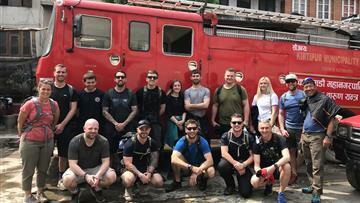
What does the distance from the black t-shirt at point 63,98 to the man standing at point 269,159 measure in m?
2.96

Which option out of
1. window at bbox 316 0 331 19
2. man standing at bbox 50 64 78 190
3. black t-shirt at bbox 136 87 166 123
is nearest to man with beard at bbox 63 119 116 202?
man standing at bbox 50 64 78 190

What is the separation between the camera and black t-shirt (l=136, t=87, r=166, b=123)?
6.52 meters

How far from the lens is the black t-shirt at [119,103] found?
629cm

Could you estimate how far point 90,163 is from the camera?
5543 mm

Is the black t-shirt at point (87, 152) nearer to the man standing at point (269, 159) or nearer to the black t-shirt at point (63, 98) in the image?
the black t-shirt at point (63, 98)

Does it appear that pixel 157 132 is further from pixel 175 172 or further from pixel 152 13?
pixel 152 13

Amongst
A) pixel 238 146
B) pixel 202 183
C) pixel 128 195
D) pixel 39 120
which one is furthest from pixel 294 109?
pixel 39 120

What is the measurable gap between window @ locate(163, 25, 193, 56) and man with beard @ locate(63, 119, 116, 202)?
246 centimetres

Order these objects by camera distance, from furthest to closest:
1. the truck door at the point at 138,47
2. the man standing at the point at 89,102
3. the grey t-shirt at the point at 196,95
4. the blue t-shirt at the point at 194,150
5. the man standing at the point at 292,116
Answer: the truck door at the point at 138,47 < the grey t-shirt at the point at 196,95 < the man standing at the point at 292,116 < the man standing at the point at 89,102 < the blue t-shirt at the point at 194,150

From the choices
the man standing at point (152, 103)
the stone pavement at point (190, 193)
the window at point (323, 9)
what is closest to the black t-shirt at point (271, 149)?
the stone pavement at point (190, 193)

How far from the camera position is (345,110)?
8.82 meters

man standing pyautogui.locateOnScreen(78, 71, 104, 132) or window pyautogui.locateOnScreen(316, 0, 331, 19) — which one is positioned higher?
window pyautogui.locateOnScreen(316, 0, 331, 19)

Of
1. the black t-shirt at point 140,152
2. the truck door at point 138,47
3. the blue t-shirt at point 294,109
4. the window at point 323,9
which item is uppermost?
the window at point 323,9

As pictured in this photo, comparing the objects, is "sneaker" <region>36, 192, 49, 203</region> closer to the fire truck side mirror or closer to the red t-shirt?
the red t-shirt
